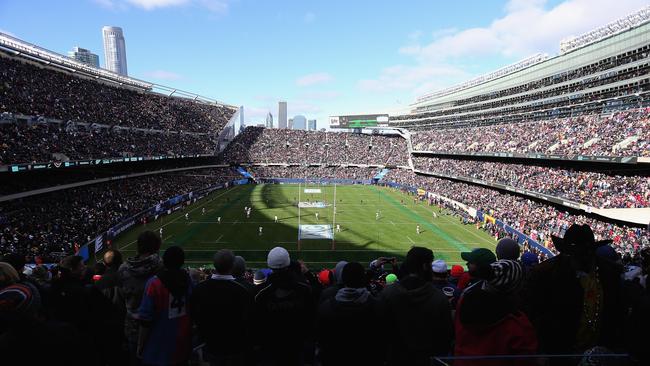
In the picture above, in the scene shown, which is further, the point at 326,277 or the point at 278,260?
the point at 326,277

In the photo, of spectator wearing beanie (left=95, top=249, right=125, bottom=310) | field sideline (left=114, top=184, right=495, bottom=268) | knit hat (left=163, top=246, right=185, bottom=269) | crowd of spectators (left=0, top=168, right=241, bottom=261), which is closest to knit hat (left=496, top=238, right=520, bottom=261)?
knit hat (left=163, top=246, right=185, bottom=269)

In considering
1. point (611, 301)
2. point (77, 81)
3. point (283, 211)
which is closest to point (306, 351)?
point (611, 301)

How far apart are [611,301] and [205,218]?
40340mm

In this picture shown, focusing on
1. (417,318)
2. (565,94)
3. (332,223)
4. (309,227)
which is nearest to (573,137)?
(565,94)

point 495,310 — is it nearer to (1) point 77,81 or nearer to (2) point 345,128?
(1) point 77,81

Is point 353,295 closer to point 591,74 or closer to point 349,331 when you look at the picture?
point 349,331

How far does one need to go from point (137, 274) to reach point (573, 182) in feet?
129

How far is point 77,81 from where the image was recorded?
149ft

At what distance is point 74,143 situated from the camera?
35844mm

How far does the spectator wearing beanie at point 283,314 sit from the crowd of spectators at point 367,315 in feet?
0.04

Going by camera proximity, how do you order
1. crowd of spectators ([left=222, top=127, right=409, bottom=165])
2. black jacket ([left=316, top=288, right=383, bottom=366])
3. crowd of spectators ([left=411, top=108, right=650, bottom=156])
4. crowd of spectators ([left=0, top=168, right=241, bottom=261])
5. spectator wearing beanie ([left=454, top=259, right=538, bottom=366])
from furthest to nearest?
1. crowd of spectators ([left=222, top=127, right=409, bottom=165])
2. crowd of spectators ([left=411, top=108, right=650, bottom=156])
3. crowd of spectators ([left=0, top=168, right=241, bottom=261])
4. black jacket ([left=316, top=288, right=383, bottom=366])
5. spectator wearing beanie ([left=454, top=259, right=538, bottom=366])

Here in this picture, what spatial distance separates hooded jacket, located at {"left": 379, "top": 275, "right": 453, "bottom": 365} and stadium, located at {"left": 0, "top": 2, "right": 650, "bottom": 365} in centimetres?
2

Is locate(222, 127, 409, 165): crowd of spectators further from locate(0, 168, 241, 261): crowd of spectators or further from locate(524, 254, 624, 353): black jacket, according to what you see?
locate(524, 254, 624, 353): black jacket

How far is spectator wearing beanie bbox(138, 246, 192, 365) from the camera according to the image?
4.04m
